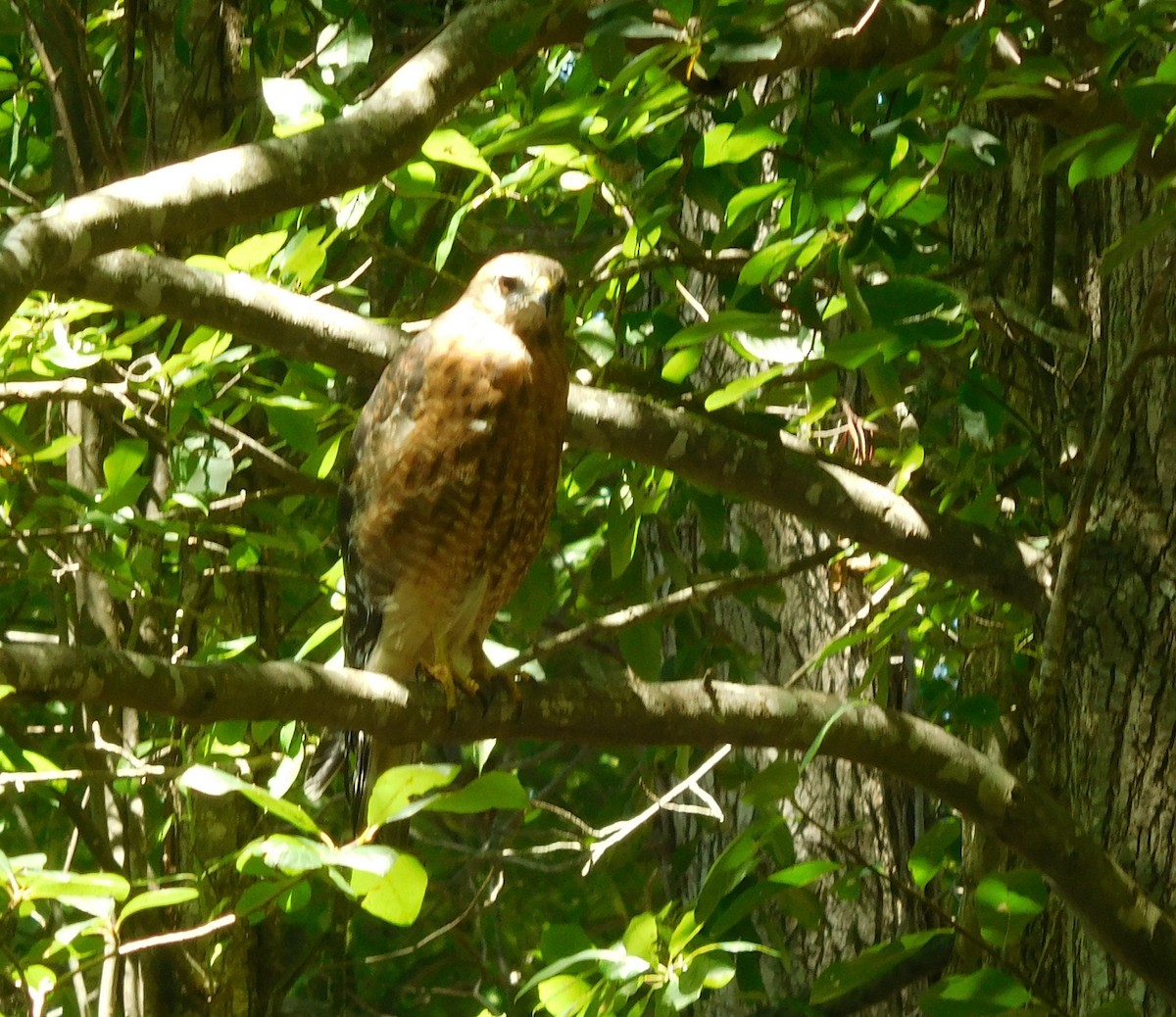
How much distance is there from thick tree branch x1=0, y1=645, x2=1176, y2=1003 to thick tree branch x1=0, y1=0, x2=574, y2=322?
56 centimetres

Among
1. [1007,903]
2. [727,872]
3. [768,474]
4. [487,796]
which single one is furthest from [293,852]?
[768,474]

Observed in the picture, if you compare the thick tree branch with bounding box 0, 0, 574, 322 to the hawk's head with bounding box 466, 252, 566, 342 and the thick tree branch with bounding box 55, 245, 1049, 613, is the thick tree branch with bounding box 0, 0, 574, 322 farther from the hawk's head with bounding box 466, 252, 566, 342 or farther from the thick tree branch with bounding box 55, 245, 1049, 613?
the hawk's head with bounding box 466, 252, 566, 342

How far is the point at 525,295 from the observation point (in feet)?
8.70

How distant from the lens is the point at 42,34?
3.02 meters

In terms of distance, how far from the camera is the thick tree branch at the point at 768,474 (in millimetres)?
2027

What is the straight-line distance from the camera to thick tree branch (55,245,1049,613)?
2.03m

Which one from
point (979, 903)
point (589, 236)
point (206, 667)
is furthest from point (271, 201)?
point (589, 236)

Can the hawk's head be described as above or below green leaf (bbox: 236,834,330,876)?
above

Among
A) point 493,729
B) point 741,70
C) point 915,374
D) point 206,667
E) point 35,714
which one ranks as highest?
point 741,70

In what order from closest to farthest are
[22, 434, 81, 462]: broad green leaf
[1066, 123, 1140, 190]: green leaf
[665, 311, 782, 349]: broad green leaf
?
[1066, 123, 1140, 190]: green leaf
[665, 311, 782, 349]: broad green leaf
[22, 434, 81, 462]: broad green leaf

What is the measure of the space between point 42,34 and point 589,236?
1562 mm

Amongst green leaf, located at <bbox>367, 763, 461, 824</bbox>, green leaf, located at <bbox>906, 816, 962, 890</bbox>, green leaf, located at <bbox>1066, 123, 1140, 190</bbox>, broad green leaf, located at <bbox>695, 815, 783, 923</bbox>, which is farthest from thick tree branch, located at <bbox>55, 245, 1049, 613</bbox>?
green leaf, located at <bbox>367, 763, 461, 824</bbox>

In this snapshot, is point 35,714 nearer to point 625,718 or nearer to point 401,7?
point 401,7

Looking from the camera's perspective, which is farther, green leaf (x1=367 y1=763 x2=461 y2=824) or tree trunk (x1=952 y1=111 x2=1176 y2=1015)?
tree trunk (x1=952 y1=111 x2=1176 y2=1015)
